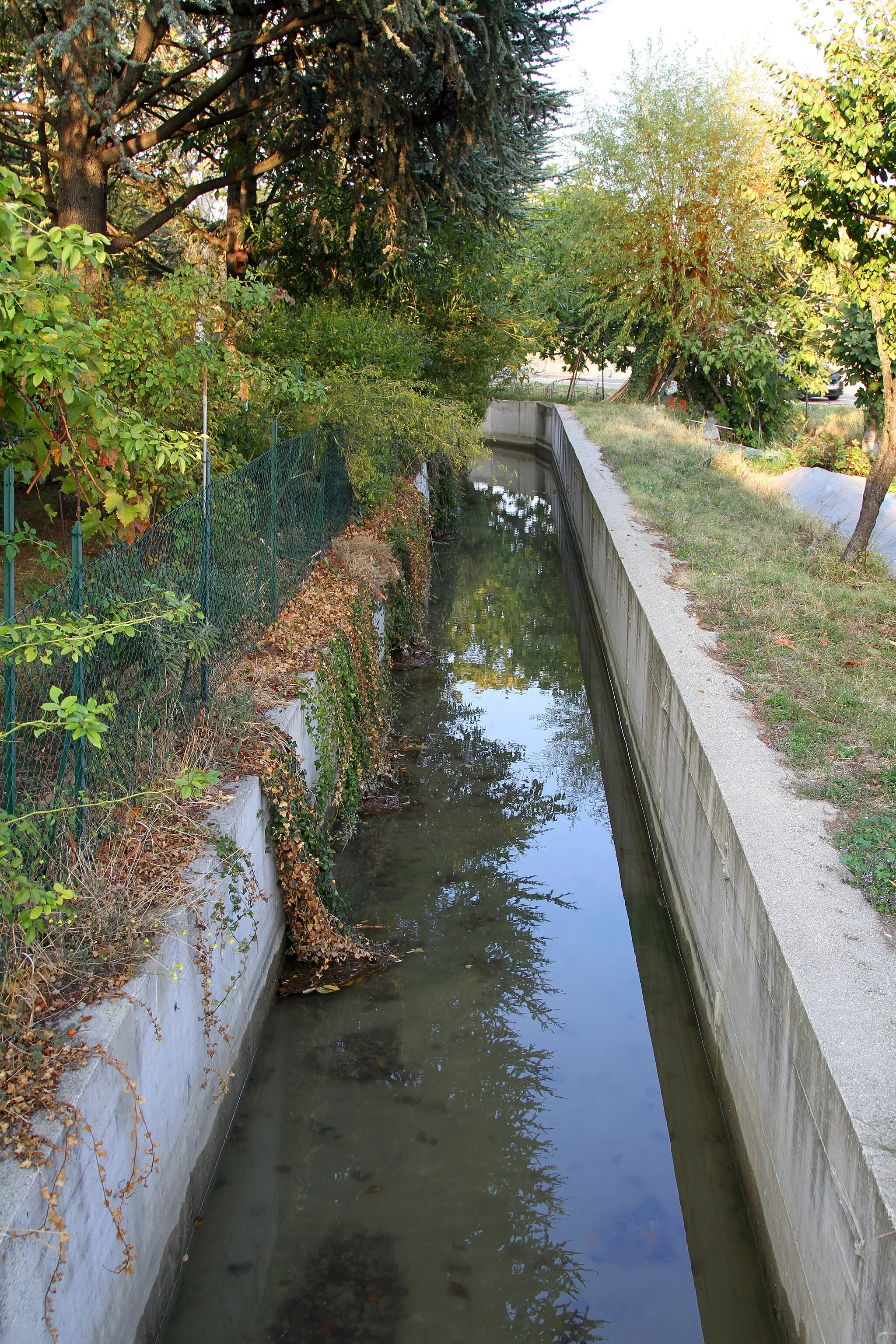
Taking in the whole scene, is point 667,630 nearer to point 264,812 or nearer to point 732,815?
point 732,815

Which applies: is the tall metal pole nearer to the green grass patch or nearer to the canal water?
the canal water

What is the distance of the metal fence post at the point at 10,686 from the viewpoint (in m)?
3.92

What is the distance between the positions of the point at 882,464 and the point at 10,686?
10451mm

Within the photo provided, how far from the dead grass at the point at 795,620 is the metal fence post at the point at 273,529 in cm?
380

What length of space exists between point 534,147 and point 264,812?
11963 millimetres

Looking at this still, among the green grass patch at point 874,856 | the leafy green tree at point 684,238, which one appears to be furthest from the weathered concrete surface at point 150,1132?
the leafy green tree at point 684,238

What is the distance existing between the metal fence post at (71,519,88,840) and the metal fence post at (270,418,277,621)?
13.0 feet

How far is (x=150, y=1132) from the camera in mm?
4055

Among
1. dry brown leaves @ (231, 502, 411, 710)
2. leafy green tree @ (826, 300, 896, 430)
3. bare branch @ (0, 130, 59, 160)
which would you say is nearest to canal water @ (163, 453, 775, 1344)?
dry brown leaves @ (231, 502, 411, 710)

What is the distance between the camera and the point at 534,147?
14742 mm

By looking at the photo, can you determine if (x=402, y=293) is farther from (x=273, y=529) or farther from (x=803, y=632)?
(x=803, y=632)

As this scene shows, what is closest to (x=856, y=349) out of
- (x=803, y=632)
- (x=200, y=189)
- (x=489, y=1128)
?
(x=200, y=189)

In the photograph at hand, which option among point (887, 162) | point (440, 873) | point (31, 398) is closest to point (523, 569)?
point (887, 162)

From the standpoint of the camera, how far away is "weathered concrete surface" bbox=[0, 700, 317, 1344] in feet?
10.1
